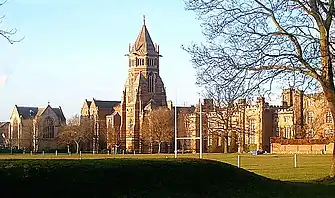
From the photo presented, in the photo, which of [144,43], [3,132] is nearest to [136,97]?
[144,43]

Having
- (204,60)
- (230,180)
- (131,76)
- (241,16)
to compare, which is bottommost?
(230,180)

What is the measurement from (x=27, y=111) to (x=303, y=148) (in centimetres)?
8970

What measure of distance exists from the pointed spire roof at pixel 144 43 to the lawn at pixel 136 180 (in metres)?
127

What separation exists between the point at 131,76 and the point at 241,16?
127m

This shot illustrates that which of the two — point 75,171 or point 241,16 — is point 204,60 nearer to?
point 241,16

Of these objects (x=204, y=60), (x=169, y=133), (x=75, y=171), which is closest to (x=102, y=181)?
(x=75, y=171)

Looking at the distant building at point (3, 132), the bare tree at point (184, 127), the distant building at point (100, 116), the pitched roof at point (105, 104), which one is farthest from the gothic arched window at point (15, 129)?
the bare tree at point (184, 127)

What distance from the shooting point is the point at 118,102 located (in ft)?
538

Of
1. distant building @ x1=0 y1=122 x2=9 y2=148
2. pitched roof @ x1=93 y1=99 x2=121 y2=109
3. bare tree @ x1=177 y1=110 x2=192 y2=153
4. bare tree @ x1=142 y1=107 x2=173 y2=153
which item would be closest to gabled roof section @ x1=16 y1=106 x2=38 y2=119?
distant building @ x1=0 y1=122 x2=9 y2=148

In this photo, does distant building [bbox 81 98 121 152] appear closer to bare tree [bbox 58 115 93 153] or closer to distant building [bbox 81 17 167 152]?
distant building [bbox 81 17 167 152]

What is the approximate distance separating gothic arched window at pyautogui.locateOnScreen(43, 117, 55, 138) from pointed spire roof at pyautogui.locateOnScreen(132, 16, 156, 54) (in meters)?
27.8

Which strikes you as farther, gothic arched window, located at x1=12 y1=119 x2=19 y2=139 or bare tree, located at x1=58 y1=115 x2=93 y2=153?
gothic arched window, located at x1=12 y1=119 x2=19 y2=139

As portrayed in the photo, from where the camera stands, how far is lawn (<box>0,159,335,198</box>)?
15.8m

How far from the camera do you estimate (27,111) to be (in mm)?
157000
